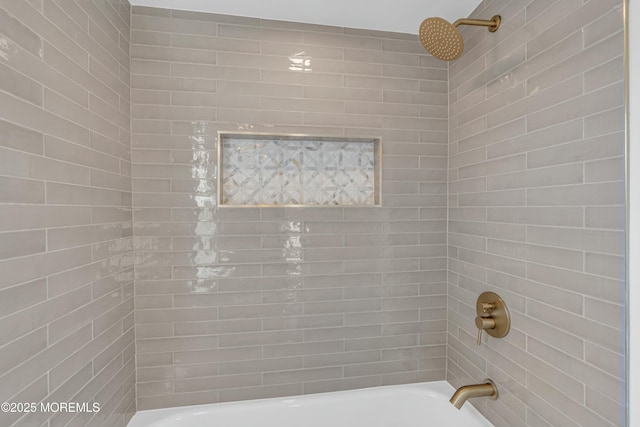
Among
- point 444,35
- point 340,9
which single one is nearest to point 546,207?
point 444,35

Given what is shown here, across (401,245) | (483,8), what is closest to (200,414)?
(401,245)

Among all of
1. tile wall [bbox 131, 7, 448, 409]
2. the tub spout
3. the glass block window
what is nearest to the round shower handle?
the tub spout

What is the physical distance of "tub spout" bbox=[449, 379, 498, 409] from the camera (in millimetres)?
1430

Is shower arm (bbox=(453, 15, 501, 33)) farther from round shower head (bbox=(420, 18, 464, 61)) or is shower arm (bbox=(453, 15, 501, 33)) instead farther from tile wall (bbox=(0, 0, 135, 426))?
tile wall (bbox=(0, 0, 135, 426))

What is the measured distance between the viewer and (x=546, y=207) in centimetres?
121

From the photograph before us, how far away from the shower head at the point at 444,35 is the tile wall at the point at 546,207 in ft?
0.41

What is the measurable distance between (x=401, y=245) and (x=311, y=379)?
0.86 metres

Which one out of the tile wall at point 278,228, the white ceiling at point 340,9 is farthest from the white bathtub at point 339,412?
the white ceiling at point 340,9

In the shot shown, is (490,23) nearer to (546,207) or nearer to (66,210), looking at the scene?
(546,207)

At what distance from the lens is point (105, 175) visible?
137cm

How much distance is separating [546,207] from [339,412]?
1.37 m

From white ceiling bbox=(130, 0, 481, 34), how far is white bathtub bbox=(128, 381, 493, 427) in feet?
6.35

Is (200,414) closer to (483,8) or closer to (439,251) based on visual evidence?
(439,251)
